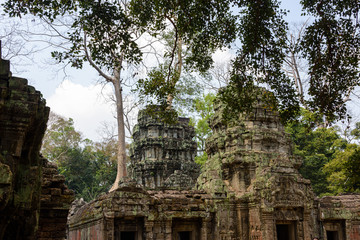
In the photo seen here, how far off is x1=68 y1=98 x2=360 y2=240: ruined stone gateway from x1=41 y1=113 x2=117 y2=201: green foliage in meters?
19.0

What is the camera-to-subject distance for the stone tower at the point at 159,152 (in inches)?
1037

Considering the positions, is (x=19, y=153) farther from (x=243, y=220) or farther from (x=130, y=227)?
(x=243, y=220)

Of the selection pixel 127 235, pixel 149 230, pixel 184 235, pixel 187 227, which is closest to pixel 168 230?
pixel 149 230

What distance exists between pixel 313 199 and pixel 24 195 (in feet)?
45.3

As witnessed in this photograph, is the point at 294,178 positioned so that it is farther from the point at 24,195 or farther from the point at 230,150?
the point at 24,195

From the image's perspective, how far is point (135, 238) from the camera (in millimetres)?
13297

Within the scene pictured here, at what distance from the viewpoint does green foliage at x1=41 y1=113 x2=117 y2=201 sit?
35281 millimetres

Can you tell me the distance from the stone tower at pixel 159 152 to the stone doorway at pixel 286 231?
32.4 feet

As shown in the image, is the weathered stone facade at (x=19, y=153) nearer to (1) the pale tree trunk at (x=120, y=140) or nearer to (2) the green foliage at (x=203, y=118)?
(1) the pale tree trunk at (x=120, y=140)

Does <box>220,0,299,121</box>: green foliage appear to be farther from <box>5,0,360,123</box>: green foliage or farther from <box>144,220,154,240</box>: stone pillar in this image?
<box>144,220,154,240</box>: stone pillar

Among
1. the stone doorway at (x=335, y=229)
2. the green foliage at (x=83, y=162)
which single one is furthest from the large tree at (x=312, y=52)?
the green foliage at (x=83, y=162)

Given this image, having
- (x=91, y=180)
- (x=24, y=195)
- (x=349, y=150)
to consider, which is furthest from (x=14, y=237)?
(x=91, y=180)

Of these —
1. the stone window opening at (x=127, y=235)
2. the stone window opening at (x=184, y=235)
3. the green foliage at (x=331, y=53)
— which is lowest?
the stone window opening at (x=184, y=235)

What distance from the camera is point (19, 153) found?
5.23m
